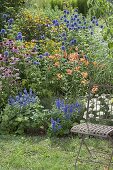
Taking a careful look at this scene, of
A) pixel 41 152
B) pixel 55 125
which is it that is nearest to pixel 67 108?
pixel 55 125

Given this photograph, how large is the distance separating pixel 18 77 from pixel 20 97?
38cm

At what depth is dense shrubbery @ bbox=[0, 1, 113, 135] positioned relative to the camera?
21.1 feet

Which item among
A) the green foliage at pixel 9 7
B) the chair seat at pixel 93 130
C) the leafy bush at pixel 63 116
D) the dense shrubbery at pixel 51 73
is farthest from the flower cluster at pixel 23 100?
the green foliage at pixel 9 7

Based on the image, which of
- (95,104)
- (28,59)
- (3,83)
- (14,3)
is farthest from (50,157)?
(14,3)

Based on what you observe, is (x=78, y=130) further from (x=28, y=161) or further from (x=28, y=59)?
(x=28, y=59)

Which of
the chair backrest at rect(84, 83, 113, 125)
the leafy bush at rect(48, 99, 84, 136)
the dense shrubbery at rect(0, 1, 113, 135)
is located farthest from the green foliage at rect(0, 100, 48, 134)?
the chair backrest at rect(84, 83, 113, 125)

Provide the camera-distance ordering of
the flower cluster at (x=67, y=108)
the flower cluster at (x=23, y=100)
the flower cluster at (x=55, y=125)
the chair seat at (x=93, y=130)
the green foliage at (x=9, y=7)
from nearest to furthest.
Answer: the chair seat at (x=93, y=130) → the flower cluster at (x=55, y=125) → the flower cluster at (x=67, y=108) → the flower cluster at (x=23, y=100) → the green foliage at (x=9, y=7)

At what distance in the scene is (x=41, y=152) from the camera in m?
5.71

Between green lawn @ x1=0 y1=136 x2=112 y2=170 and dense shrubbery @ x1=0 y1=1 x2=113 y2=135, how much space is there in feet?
0.77

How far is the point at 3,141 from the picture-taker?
20.1 ft

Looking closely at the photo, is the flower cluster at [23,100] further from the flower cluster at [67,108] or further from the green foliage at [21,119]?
the flower cluster at [67,108]

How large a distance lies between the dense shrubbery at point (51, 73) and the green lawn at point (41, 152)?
234 millimetres

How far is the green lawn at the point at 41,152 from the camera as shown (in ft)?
17.2

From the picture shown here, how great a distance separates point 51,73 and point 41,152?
2.07m
